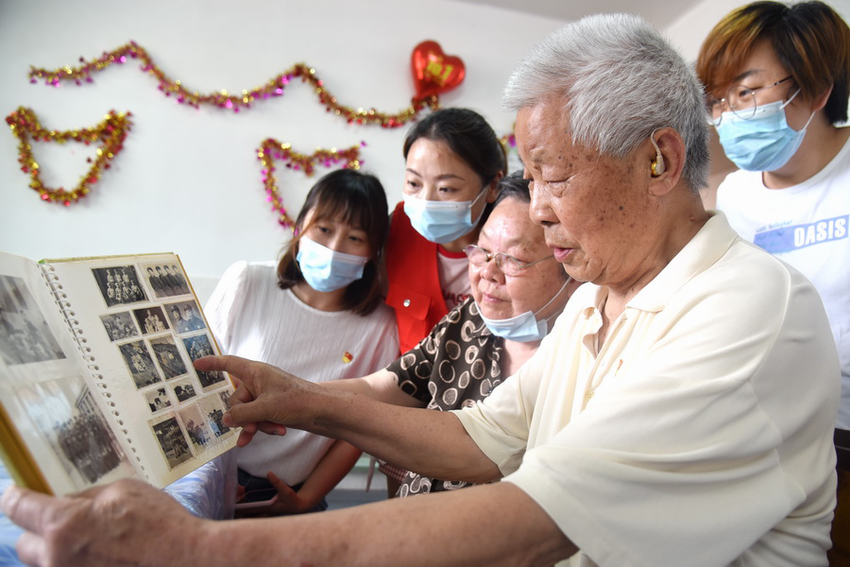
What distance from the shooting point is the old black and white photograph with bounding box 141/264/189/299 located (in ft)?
3.23

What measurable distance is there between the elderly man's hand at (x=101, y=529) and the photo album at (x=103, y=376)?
3 centimetres

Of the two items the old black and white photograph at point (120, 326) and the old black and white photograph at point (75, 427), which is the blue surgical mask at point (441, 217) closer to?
the old black and white photograph at point (120, 326)

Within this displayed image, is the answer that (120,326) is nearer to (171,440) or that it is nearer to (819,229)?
(171,440)

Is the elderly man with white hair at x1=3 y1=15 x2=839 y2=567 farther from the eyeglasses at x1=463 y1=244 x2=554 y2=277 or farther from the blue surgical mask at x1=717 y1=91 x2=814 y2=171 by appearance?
the blue surgical mask at x1=717 y1=91 x2=814 y2=171

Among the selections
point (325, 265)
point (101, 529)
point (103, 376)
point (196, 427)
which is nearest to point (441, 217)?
point (325, 265)

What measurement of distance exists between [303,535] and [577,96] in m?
0.72

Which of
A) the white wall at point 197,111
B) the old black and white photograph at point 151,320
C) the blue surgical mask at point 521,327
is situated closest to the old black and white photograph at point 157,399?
the old black and white photograph at point 151,320

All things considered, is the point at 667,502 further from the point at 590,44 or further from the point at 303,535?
the point at 590,44

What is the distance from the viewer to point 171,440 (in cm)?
87

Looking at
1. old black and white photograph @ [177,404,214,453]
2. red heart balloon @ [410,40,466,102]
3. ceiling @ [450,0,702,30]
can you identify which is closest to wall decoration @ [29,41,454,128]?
red heart balloon @ [410,40,466,102]

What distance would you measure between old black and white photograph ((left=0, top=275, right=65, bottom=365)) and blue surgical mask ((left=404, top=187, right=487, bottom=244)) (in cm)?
136

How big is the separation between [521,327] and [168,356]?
849mm

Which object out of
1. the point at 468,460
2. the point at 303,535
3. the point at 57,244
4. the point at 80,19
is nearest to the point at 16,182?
the point at 57,244

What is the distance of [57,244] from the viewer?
10.6 ft
